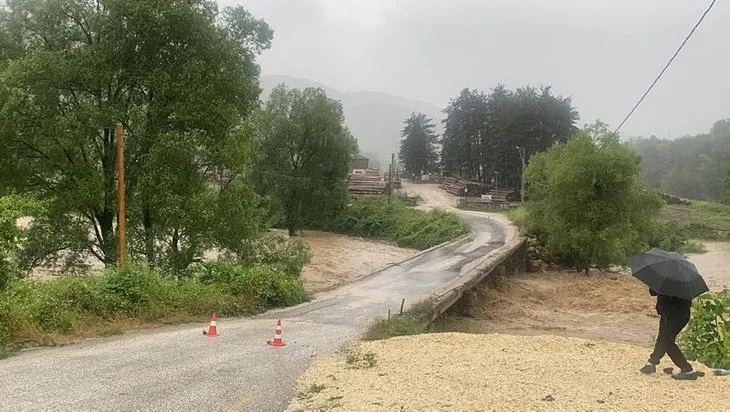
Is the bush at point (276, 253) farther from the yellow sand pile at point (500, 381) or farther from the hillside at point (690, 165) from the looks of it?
the hillside at point (690, 165)

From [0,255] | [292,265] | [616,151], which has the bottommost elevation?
[292,265]

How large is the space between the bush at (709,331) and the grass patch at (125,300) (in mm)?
11193

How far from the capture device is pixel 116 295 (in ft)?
45.5

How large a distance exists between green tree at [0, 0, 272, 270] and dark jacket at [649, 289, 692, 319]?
14.0m

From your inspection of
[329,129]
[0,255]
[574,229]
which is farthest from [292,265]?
[329,129]

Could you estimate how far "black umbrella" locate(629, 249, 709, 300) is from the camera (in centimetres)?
817

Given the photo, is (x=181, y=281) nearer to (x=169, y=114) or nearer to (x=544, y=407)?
(x=169, y=114)

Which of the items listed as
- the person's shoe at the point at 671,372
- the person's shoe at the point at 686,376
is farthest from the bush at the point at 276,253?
the person's shoe at the point at 686,376

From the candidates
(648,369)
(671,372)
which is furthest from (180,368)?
(671,372)

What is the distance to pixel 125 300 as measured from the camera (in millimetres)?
13945

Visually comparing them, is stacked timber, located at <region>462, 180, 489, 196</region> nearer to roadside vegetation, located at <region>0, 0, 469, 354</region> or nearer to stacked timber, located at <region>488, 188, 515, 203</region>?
stacked timber, located at <region>488, 188, 515, 203</region>

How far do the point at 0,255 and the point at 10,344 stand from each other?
2.81 metres

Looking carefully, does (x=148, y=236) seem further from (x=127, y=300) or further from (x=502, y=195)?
(x=502, y=195)

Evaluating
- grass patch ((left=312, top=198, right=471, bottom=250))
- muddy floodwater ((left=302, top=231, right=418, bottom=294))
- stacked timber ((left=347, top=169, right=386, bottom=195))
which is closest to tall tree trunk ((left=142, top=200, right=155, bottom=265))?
muddy floodwater ((left=302, top=231, right=418, bottom=294))
